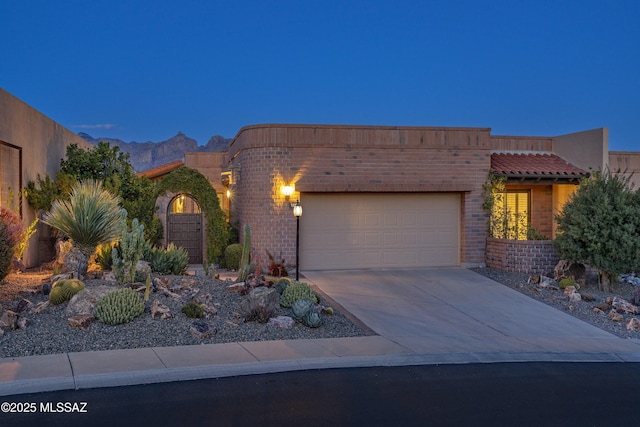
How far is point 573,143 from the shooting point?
19281 mm

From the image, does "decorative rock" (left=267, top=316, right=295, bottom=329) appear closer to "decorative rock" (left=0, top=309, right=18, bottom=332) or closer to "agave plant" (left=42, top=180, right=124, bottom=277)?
"decorative rock" (left=0, top=309, right=18, bottom=332)

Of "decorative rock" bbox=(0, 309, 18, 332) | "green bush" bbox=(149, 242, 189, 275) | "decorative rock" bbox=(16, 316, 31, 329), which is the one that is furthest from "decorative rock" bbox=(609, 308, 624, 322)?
"decorative rock" bbox=(0, 309, 18, 332)

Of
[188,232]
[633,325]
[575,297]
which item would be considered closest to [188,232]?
[188,232]

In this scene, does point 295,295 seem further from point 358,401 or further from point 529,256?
point 529,256

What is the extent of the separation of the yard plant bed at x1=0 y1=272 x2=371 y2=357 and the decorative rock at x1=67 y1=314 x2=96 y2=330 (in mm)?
53

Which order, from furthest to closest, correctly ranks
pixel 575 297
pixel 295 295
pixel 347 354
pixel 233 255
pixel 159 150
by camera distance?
pixel 159 150
pixel 233 255
pixel 575 297
pixel 295 295
pixel 347 354

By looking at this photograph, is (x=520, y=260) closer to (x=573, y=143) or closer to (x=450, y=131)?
(x=450, y=131)

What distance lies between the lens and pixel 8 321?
8.71m

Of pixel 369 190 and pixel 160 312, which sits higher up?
pixel 369 190

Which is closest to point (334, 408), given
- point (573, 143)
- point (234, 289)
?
point (234, 289)

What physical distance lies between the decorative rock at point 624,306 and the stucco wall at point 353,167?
5150 mm

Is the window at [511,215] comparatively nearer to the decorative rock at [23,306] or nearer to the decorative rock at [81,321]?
the decorative rock at [81,321]

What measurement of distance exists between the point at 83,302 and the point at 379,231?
30.9 feet

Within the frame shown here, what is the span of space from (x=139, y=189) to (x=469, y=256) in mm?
10331
